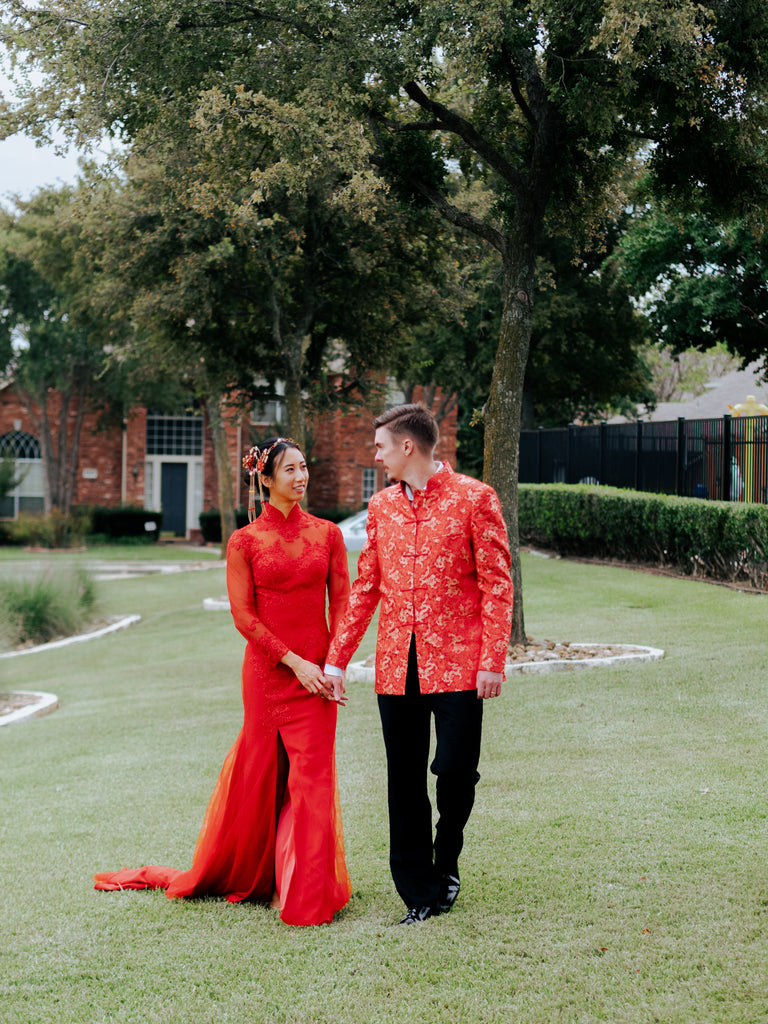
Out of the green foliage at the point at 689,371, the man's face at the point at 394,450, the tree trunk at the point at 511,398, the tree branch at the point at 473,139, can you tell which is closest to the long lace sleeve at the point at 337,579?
the man's face at the point at 394,450

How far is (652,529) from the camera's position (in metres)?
17.2

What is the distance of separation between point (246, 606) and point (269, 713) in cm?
47

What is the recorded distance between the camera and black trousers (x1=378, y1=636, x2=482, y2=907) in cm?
414

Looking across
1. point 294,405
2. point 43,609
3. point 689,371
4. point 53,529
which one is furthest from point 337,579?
point 689,371

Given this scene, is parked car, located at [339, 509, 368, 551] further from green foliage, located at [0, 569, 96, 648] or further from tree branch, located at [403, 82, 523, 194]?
tree branch, located at [403, 82, 523, 194]

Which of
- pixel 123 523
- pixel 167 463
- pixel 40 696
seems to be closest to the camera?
pixel 40 696

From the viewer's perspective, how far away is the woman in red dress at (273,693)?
15.2 ft

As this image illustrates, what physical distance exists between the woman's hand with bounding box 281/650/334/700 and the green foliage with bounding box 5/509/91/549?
31.5 meters

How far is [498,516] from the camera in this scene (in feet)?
13.6

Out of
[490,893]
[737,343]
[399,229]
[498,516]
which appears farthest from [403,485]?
[737,343]

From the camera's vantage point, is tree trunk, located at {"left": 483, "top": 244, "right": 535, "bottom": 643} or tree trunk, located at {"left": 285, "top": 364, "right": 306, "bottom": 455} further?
tree trunk, located at {"left": 285, "top": 364, "right": 306, "bottom": 455}

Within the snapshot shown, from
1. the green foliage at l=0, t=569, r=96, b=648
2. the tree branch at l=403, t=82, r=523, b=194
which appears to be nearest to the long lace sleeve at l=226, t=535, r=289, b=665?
the tree branch at l=403, t=82, r=523, b=194

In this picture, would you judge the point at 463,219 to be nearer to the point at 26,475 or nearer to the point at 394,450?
the point at 394,450

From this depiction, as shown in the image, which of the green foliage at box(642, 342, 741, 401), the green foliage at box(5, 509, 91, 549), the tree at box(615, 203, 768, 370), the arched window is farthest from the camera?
the green foliage at box(642, 342, 741, 401)
